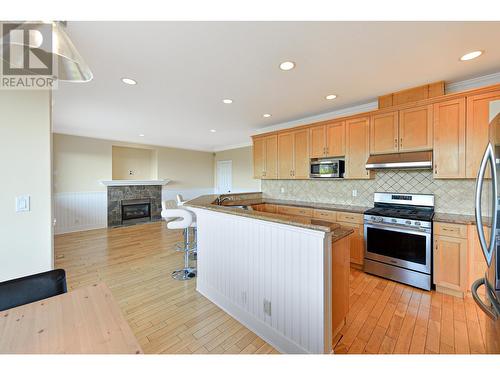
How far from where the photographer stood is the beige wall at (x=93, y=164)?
5121 millimetres

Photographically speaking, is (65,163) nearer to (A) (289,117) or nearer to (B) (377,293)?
(A) (289,117)

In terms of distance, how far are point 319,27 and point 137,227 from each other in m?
6.04

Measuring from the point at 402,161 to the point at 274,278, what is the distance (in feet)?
7.94

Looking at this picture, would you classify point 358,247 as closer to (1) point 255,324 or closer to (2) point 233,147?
(1) point 255,324

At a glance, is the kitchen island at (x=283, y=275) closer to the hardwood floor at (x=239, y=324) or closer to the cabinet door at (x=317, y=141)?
the hardwood floor at (x=239, y=324)

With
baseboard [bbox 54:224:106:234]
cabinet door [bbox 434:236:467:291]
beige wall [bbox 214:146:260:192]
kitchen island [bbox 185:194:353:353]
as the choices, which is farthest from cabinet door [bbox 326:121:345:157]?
baseboard [bbox 54:224:106:234]

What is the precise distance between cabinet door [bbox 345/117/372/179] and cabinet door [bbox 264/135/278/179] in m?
1.49

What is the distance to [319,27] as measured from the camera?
1.62 meters

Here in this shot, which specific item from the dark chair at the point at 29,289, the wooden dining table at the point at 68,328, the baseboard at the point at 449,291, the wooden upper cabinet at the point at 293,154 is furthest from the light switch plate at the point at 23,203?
the baseboard at the point at 449,291

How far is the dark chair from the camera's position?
41.7 inches

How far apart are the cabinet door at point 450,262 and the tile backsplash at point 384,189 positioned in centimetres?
62

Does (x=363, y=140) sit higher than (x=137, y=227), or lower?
higher
